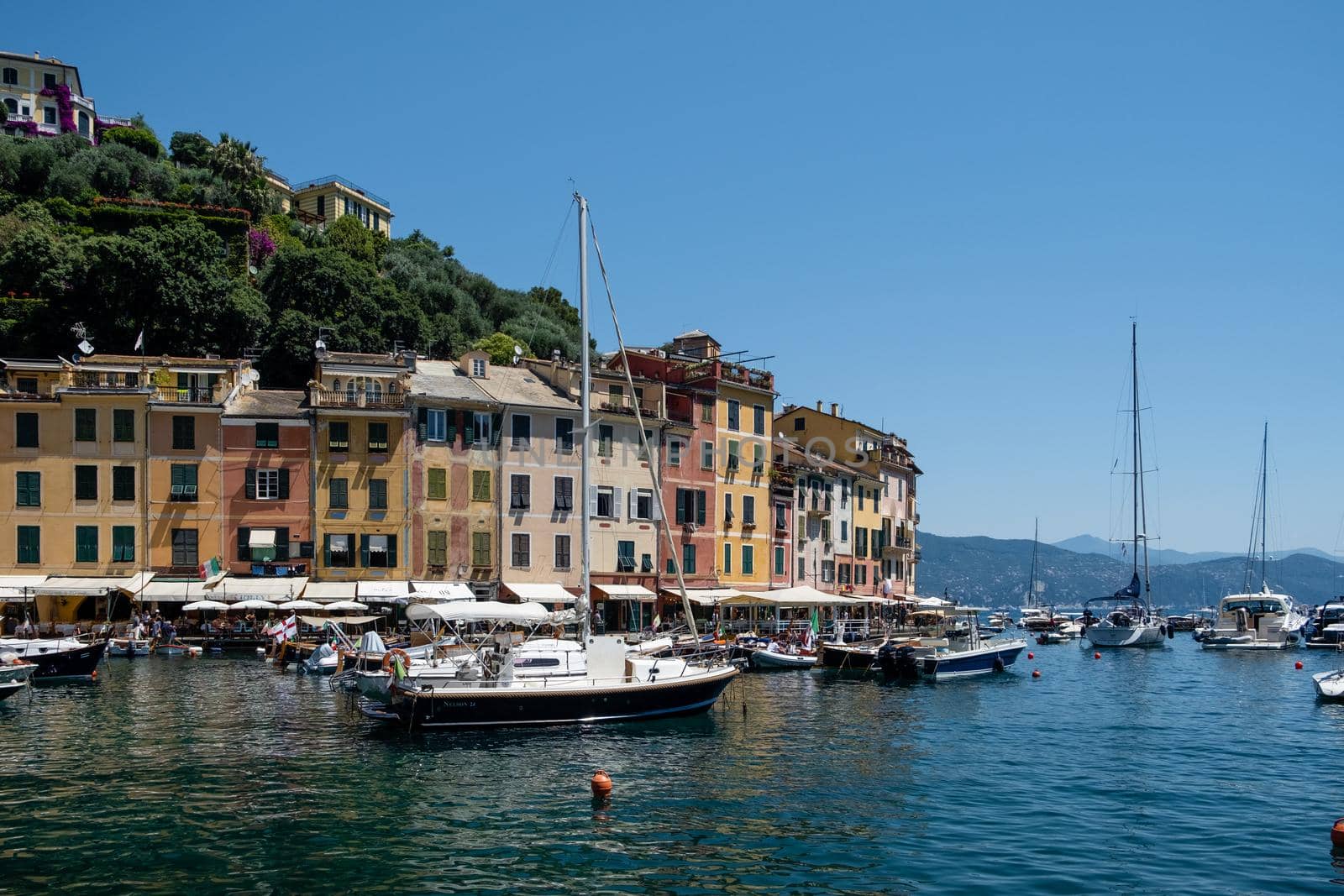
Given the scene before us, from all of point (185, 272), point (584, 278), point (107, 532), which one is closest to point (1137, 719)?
point (584, 278)

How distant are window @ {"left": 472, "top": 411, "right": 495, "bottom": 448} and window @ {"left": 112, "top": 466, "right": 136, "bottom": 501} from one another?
679 inches

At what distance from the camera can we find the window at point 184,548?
194 feet

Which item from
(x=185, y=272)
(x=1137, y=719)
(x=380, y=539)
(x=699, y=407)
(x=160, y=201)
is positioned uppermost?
(x=160, y=201)

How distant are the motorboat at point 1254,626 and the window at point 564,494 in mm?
50022

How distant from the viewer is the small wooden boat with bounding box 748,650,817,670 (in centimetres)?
5844

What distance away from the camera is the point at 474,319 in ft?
322

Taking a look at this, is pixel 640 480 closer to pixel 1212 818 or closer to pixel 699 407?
pixel 699 407

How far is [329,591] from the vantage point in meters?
57.6

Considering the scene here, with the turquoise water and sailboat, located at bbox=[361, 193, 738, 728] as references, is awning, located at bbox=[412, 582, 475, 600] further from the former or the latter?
sailboat, located at bbox=[361, 193, 738, 728]

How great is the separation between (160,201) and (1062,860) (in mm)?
91332

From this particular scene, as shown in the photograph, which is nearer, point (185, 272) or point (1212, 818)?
point (1212, 818)

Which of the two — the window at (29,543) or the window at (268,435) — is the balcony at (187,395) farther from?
the window at (29,543)

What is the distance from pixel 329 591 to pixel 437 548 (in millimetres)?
6511

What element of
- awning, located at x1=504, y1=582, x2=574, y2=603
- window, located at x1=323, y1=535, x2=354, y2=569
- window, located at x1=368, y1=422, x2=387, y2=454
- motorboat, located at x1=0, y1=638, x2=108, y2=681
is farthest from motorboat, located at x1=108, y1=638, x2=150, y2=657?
awning, located at x1=504, y1=582, x2=574, y2=603
